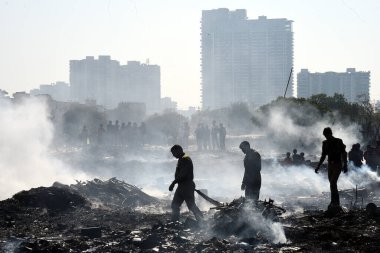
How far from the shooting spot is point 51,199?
15461mm

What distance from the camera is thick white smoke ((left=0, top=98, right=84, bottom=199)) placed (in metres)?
22.1

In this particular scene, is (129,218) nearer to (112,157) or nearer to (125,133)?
(112,157)

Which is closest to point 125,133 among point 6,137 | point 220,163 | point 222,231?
point 220,163

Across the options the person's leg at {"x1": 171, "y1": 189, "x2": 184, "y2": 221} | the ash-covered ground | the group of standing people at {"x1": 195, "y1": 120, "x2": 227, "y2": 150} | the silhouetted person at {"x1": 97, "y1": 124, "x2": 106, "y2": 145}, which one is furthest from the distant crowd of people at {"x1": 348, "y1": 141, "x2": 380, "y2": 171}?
the silhouetted person at {"x1": 97, "y1": 124, "x2": 106, "y2": 145}

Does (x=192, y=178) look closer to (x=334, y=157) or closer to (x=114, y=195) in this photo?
(x=334, y=157)

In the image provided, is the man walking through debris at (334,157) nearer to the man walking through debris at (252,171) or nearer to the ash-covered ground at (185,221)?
the ash-covered ground at (185,221)

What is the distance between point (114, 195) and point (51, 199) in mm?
2899

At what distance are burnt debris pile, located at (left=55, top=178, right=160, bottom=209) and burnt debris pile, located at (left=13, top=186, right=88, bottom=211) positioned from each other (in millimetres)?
865

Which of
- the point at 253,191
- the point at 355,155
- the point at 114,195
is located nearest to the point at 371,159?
the point at 355,155

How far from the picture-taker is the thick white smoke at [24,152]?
22.1m

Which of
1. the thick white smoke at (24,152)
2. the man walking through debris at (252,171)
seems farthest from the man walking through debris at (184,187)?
the thick white smoke at (24,152)

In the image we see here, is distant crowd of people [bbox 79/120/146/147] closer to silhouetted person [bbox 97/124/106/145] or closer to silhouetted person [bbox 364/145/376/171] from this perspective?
silhouetted person [bbox 97/124/106/145]

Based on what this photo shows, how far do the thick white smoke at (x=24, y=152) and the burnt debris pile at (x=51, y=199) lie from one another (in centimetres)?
383

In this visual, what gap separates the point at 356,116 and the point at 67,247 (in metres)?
53.2
